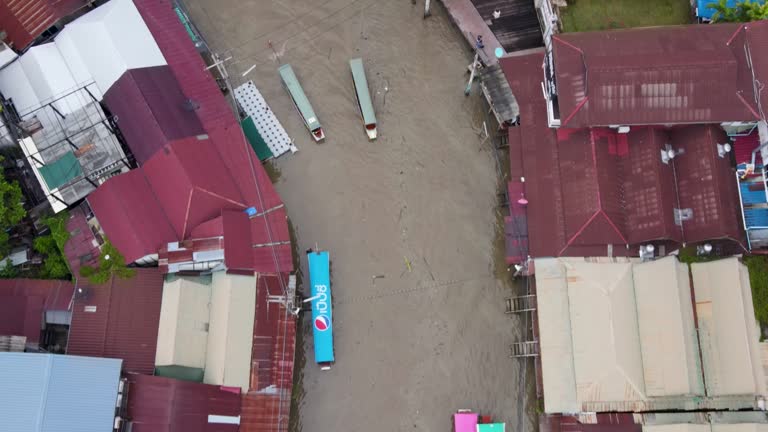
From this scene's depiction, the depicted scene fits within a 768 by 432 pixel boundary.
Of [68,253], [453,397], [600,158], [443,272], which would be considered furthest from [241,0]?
[453,397]

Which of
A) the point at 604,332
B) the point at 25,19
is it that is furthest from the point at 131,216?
the point at 604,332

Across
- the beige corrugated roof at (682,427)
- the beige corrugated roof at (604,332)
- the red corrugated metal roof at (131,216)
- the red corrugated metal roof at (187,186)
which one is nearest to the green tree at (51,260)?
the red corrugated metal roof at (131,216)

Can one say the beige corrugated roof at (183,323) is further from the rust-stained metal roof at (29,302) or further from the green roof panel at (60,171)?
the green roof panel at (60,171)

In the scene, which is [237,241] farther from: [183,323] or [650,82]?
[650,82]

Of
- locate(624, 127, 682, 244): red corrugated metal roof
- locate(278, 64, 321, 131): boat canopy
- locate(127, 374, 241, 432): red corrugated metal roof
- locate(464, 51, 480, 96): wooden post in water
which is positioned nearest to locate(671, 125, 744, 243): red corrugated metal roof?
locate(624, 127, 682, 244): red corrugated metal roof

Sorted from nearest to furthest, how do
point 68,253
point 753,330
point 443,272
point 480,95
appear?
point 753,330, point 68,253, point 443,272, point 480,95

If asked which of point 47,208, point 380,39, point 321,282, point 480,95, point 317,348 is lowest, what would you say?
point 317,348

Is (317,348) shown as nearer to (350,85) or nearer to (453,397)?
(453,397)
